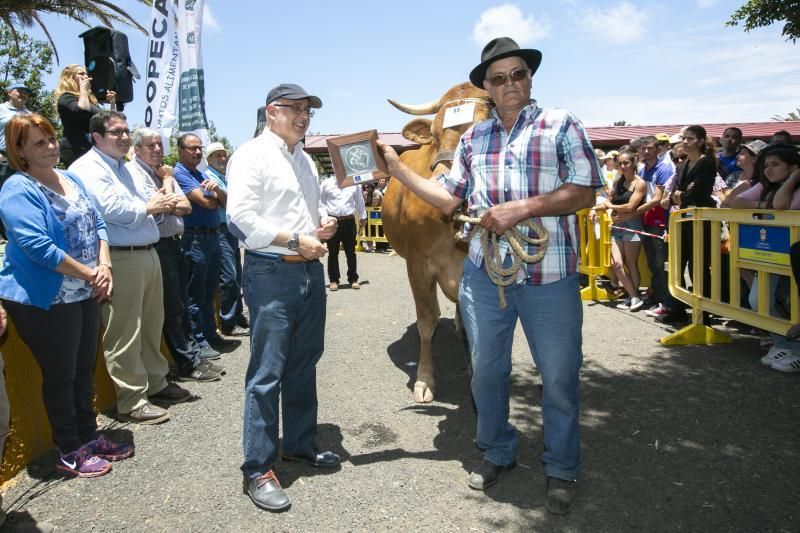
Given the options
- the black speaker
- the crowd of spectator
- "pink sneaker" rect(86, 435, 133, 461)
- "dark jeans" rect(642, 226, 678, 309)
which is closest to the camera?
"pink sneaker" rect(86, 435, 133, 461)

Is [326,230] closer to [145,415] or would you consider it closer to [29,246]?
[29,246]

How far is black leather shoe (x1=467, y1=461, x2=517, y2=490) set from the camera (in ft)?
9.82

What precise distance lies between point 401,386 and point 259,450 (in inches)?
75.4

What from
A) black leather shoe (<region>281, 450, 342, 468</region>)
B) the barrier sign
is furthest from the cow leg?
the barrier sign

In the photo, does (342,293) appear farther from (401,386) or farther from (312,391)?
(312,391)


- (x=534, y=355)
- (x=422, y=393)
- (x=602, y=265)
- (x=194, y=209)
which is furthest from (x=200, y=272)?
(x=602, y=265)

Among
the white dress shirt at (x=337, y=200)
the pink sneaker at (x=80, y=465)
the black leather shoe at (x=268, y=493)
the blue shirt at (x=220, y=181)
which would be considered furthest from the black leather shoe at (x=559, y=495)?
the white dress shirt at (x=337, y=200)

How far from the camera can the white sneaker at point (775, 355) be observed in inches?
187

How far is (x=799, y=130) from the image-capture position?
70.5ft

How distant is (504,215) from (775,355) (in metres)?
3.61

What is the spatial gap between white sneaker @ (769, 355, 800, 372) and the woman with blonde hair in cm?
624

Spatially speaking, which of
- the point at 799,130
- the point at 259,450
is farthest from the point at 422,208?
the point at 799,130

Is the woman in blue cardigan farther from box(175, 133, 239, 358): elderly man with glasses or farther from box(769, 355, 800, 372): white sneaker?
box(769, 355, 800, 372): white sneaker

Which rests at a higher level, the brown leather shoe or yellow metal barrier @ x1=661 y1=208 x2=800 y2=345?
yellow metal barrier @ x1=661 y1=208 x2=800 y2=345
